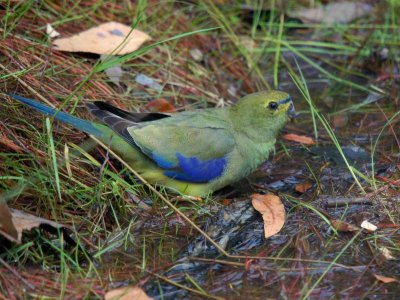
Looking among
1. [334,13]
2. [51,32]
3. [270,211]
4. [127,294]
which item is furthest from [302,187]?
[334,13]

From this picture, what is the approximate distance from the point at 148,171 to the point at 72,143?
530mm

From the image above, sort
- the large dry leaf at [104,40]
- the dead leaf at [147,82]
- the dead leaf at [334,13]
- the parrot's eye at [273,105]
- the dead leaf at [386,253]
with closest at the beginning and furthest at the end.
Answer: the dead leaf at [386,253] → the parrot's eye at [273,105] → the large dry leaf at [104,40] → the dead leaf at [147,82] → the dead leaf at [334,13]

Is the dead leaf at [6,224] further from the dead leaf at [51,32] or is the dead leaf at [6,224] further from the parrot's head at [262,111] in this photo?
the dead leaf at [51,32]

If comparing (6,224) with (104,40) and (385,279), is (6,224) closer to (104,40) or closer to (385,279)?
(385,279)

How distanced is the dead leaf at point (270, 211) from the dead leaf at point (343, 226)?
30cm

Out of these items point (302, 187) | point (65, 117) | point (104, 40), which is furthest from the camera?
point (104, 40)

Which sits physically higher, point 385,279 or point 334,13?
point 334,13

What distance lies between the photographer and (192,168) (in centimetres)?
494

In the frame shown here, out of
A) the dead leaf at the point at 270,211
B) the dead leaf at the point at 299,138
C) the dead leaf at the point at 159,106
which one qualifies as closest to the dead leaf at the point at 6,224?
the dead leaf at the point at 270,211

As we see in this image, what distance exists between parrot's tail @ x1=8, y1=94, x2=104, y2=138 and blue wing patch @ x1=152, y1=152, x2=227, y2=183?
0.42 meters

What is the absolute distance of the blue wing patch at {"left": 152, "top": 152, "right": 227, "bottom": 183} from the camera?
4.90 metres

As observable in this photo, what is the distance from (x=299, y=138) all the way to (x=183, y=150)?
124 cm

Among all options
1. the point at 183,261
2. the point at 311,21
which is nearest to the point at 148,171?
the point at 183,261

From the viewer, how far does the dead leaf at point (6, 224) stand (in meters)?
3.73
